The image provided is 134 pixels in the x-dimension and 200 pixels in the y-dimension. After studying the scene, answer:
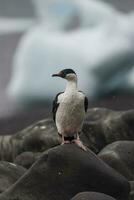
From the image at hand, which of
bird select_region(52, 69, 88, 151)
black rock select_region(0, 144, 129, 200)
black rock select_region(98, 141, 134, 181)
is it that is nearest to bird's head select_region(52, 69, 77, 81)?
bird select_region(52, 69, 88, 151)

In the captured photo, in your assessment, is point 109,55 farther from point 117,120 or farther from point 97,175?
point 97,175

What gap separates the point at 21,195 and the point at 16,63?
14.0 m

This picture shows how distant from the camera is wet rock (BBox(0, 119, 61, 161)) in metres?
9.73

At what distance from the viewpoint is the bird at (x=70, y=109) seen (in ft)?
20.8

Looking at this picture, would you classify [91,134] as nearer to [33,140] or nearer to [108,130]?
[108,130]

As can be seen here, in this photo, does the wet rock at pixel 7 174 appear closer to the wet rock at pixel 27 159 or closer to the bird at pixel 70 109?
the bird at pixel 70 109

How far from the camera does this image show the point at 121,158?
755cm

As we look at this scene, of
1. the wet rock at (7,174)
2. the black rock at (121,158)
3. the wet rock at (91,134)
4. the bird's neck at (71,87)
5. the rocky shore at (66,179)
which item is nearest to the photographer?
the rocky shore at (66,179)

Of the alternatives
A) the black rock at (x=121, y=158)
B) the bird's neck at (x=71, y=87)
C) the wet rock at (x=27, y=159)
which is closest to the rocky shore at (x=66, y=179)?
the black rock at (x=121, y=158)

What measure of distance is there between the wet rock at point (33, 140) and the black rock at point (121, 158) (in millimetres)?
1826

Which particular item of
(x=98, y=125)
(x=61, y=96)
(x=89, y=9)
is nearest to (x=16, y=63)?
(x=89, y=9)

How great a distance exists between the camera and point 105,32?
19656mm

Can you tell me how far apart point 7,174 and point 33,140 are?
121 inches

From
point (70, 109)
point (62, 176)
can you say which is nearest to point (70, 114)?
point (70, 109)
